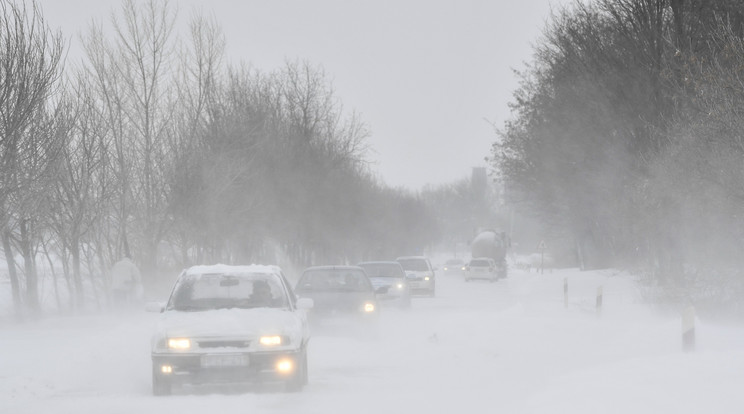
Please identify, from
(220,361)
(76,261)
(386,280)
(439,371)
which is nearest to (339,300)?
(439,371)

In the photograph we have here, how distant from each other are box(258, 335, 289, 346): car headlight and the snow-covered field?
1.91ft

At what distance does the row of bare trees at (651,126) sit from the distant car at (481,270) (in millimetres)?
18685

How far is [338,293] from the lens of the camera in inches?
822

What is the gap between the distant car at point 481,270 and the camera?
6588cm

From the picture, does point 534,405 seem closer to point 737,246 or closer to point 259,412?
point 259,412

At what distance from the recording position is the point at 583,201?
1722 inches

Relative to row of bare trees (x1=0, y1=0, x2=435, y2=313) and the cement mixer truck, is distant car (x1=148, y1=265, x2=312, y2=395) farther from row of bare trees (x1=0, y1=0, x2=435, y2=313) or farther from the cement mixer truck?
the cement mixer truck

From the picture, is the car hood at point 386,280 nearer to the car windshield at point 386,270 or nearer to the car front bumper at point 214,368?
the car windshield at point 386,270

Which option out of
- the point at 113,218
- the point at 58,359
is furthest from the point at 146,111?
the point at 58,359

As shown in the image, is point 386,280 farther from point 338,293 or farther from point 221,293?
point 221,293

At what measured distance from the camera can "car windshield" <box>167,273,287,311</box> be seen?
13.4 m

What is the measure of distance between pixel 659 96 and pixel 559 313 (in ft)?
21.6

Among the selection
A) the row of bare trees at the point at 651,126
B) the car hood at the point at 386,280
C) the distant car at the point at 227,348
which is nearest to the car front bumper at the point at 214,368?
the distant car at the point at 227,348

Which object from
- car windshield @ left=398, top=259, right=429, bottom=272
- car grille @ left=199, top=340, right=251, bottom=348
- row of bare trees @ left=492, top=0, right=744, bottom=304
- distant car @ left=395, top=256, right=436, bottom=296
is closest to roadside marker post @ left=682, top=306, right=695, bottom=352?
row of bare trees @ left=492, top=0, right=744, bottom=304
